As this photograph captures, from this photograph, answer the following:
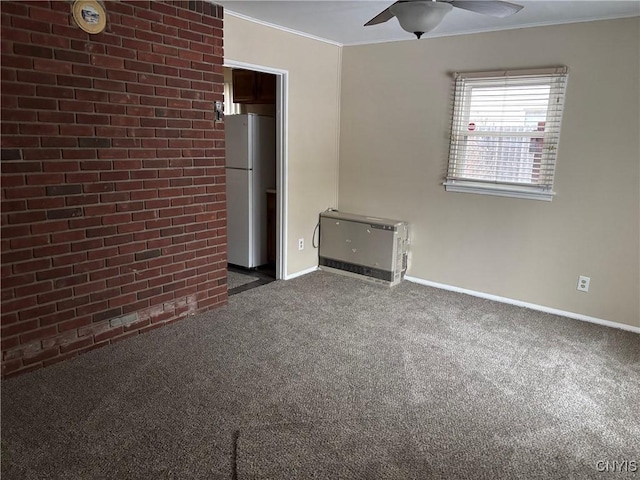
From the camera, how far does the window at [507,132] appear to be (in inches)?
136

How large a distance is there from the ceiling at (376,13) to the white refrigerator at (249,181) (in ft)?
3.22

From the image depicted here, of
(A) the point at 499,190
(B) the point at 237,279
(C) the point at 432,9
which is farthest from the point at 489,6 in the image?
(B) the point at 237,279

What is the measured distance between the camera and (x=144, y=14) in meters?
2.81

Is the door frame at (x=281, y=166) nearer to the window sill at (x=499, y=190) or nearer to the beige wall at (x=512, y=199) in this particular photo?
the beige wall at (x=512, y=199)

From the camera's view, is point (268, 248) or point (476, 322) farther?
point (268, 248)

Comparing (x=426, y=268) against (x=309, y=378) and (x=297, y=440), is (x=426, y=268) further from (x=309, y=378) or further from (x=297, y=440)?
(x=297, y=440)

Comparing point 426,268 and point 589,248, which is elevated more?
point 589,248

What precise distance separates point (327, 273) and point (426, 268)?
958mm

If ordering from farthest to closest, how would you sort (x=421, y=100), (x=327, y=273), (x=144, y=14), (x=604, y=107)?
(x=327, y=273) < (x=421, y=100) < (x=604, y=107) < (x=144, y=14)

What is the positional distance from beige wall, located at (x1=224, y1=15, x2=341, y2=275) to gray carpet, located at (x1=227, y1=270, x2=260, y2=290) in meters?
0.38

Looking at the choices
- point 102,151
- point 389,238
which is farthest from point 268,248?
point 102,151

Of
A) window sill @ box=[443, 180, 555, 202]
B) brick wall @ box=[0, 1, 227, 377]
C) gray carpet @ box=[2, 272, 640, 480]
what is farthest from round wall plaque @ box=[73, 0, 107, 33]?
window sill @ box=[443, 180, 555, 202]

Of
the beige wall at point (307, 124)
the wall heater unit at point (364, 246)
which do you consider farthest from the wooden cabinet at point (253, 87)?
the wall heater unit at point (364, 246)

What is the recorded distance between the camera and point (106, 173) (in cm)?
275
